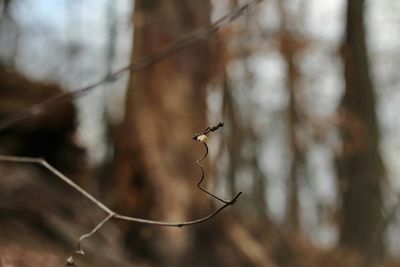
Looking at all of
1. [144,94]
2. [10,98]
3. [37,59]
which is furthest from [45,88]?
[37,59]

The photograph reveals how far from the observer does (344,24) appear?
10.5 m

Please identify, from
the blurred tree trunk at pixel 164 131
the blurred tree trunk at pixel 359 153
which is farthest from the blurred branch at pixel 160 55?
the blurred tree trunk at pixel 359 153

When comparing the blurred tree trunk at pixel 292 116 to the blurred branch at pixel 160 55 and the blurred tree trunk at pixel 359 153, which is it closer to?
the blurred tree trunk at pixel 359 153

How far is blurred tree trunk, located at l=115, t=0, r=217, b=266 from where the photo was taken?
517 cm

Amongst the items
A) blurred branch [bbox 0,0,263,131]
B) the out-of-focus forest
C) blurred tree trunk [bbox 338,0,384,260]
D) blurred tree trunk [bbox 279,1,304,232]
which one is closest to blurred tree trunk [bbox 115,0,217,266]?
the out-of-focus forest

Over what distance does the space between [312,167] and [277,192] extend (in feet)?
5.89

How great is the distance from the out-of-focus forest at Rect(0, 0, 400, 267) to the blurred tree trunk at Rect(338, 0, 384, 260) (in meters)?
0.03

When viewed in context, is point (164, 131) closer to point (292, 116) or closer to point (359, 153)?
point (359, 153)

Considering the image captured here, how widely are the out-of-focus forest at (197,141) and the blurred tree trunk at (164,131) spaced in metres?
0.01

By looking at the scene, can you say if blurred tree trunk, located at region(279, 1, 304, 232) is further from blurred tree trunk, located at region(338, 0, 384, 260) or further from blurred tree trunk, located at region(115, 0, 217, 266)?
blurred tree trunk, located at region(115, 0, 217, 266)

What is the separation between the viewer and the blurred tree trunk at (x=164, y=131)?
17.0ft

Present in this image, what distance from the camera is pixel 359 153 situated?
10.0 m

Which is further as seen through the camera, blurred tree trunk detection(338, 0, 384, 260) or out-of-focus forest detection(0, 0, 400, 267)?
blurred tree trunk detection(338, 0, 384, 260)

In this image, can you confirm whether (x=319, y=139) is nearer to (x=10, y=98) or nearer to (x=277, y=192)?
(x=277, y=192)
